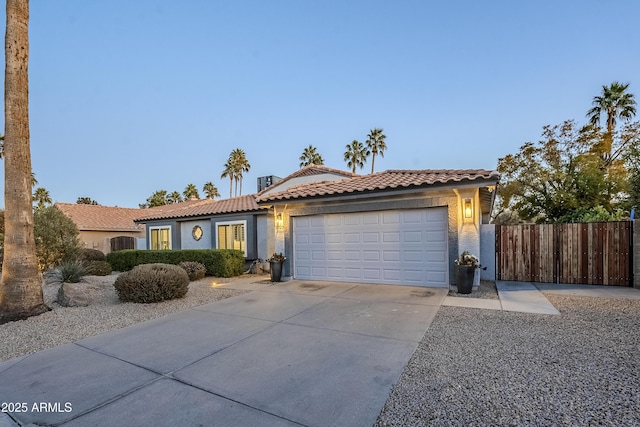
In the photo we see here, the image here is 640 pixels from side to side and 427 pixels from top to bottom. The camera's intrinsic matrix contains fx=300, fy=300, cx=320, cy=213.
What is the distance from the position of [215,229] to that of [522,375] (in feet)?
47.9

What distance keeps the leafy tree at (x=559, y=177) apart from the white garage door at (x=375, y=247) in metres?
14.1

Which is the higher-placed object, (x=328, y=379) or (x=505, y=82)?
(x=505, y=82)

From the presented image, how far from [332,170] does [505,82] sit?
9500 millimetres

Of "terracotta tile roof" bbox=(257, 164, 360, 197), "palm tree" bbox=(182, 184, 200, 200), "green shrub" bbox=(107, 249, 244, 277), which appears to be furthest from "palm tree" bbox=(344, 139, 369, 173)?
"green shrub" bbox=(107, 249, 244, 277)

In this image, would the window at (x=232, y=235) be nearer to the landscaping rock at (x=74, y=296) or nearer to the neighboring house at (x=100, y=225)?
the landscaping rock at (x=74, y=296)

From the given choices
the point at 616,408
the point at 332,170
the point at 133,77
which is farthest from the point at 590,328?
the point at 133,77

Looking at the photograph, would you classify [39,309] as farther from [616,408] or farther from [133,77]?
[133,77]

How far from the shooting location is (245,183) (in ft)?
143

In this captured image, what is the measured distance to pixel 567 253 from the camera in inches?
361

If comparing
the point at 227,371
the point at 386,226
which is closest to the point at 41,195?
the point at 386,226

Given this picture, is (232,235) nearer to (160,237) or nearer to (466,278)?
(160,237)

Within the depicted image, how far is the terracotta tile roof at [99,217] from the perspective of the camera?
2317 centimetres

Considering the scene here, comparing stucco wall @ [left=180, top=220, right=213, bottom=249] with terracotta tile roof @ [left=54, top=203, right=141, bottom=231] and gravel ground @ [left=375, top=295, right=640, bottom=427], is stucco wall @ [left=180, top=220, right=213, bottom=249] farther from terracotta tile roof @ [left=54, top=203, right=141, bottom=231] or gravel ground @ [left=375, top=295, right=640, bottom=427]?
gravel ground @ [left=375, top=295, right=640, bottom=427]

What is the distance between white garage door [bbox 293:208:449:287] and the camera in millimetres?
8805
